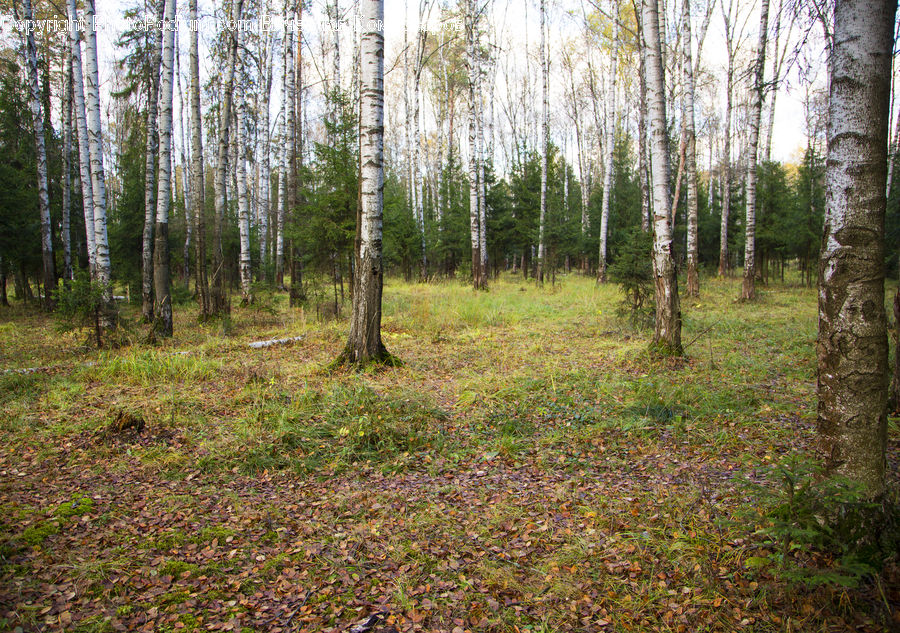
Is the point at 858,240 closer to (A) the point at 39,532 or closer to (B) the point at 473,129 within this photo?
(A) the point at 39,532

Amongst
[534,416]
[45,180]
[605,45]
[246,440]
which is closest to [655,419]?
[534,416]

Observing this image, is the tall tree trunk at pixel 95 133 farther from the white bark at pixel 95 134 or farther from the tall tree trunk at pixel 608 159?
the tall tree trunk at pixel 608 159

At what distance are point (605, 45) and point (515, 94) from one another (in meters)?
10.8

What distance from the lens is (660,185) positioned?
677 cm

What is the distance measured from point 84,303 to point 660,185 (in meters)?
9.51

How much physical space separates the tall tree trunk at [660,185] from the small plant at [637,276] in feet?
7.60

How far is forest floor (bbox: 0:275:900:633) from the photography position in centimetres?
247

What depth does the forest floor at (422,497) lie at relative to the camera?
247 cm

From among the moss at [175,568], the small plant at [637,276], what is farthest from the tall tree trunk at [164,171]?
the small plant at [637,276]

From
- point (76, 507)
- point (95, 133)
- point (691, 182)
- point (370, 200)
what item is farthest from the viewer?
point (691, 182)

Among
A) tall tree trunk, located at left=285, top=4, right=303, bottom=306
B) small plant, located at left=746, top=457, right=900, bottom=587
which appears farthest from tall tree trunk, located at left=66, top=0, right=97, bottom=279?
small plant, located at left=746, top=457, right=900, bottom=587

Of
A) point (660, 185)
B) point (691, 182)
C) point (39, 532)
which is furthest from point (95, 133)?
point (691, 182)

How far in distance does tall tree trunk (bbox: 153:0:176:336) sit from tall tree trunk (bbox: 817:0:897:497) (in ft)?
33.2

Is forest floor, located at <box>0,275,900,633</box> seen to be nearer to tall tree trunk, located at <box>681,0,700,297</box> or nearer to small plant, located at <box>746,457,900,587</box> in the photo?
small plant, located at <box>746,457,900,587</box>
